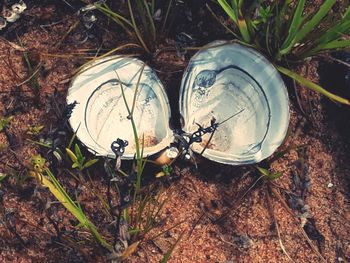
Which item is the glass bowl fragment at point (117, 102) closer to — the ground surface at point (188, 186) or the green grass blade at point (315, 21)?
the ground surface at point (188, 186)

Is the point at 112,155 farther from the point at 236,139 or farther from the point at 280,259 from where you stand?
the point at 280,259

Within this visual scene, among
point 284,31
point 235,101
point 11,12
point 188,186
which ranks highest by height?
point 11,12

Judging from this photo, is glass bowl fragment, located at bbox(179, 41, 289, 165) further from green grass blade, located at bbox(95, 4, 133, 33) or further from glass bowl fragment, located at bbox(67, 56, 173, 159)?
green grass blade, located at bbox(95, 4, 133, 33)

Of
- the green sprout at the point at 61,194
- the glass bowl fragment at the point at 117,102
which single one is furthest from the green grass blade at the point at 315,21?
the green sprout at the point at 61,194

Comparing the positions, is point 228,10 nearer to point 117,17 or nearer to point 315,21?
point 315,21

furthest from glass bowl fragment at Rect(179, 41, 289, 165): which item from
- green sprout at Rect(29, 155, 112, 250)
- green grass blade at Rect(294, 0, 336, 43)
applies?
green sprout at Rect(29, 155, 112, 250)

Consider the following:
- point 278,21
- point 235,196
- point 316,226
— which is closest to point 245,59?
point 278,21

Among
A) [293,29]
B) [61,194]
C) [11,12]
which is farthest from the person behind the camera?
[11,12]

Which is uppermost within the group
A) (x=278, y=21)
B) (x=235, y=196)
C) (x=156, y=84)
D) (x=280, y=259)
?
(x=278, y=21)

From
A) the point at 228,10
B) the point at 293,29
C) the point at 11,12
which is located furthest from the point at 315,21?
the point at 11,12
